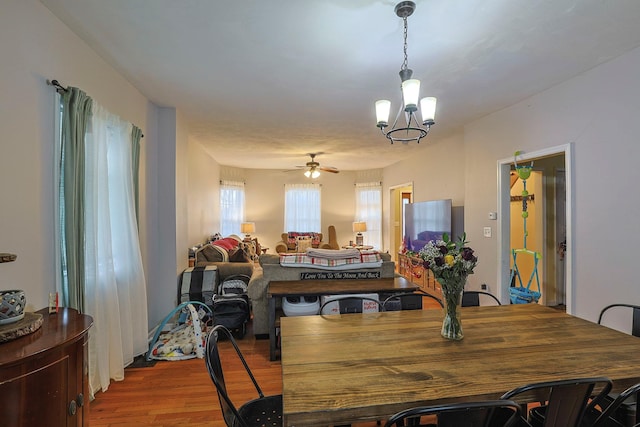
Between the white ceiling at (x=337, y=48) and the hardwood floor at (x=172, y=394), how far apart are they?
265 centimetres

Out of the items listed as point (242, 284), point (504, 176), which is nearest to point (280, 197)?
point (242, 284)

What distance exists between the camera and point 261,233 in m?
8.30

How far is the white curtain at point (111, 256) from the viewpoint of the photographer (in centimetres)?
217

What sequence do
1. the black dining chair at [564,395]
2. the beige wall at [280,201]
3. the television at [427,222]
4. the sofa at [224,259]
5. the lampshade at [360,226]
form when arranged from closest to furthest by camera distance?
the black dining chair at [564,395] → the sofa at [224,259] → the television at [427,222] → the lampshade at [360,226] → the beige wall at [280,201]

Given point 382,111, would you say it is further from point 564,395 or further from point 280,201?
point 280,201

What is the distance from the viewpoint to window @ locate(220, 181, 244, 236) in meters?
7.40

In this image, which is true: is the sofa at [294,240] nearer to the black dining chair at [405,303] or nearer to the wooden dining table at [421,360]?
the black dining chair at [405,303]

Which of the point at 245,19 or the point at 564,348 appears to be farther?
the point at 245,19

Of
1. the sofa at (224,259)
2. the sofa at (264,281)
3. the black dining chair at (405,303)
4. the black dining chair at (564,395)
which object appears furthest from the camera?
the sofa at (224,259)

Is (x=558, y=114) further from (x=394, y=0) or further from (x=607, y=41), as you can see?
(x=394, y=0)

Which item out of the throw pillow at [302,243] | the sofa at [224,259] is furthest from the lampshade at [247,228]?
the sofa at [224,259]

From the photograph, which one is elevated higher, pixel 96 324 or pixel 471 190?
pixel 471 190

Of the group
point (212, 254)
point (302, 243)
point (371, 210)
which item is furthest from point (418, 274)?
point (212, 254)

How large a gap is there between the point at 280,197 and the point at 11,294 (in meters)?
7.04
